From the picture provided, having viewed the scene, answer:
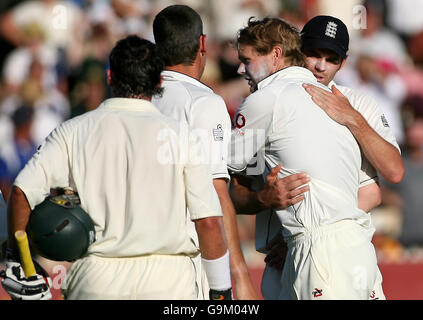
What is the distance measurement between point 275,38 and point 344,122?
694 mm

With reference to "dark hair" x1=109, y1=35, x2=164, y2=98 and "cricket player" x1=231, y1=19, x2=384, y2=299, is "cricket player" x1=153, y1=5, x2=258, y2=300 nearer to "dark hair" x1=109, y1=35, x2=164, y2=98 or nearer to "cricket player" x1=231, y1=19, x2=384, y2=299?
"cricket player" x1=231, y1=19, x2=384, y2=299

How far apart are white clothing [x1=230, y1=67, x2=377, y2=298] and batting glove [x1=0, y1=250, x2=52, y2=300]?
1.44 m

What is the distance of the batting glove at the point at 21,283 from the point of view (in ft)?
13.2

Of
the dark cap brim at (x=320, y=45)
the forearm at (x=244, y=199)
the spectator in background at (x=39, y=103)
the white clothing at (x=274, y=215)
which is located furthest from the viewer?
the spectator in background at (x=39, y=103)

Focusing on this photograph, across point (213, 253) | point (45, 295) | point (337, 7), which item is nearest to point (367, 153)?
point (213, 253)

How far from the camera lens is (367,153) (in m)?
4.86

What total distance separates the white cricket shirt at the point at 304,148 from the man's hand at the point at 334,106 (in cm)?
4

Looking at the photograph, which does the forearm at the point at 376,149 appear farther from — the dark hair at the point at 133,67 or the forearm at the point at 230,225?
the dark hair at the point at 133,67

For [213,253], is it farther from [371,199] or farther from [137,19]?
[137,19]

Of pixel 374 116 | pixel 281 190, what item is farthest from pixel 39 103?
pixel 281 190

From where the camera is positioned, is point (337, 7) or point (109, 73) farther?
point (337, 7)

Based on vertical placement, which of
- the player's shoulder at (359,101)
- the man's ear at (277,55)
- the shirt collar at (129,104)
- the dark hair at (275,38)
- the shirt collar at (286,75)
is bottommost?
the player's shoulder at (359,101)

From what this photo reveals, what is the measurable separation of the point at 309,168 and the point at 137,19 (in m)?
6.13

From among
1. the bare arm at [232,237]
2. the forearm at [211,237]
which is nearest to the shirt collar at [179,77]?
the bare arm at [232,237]
